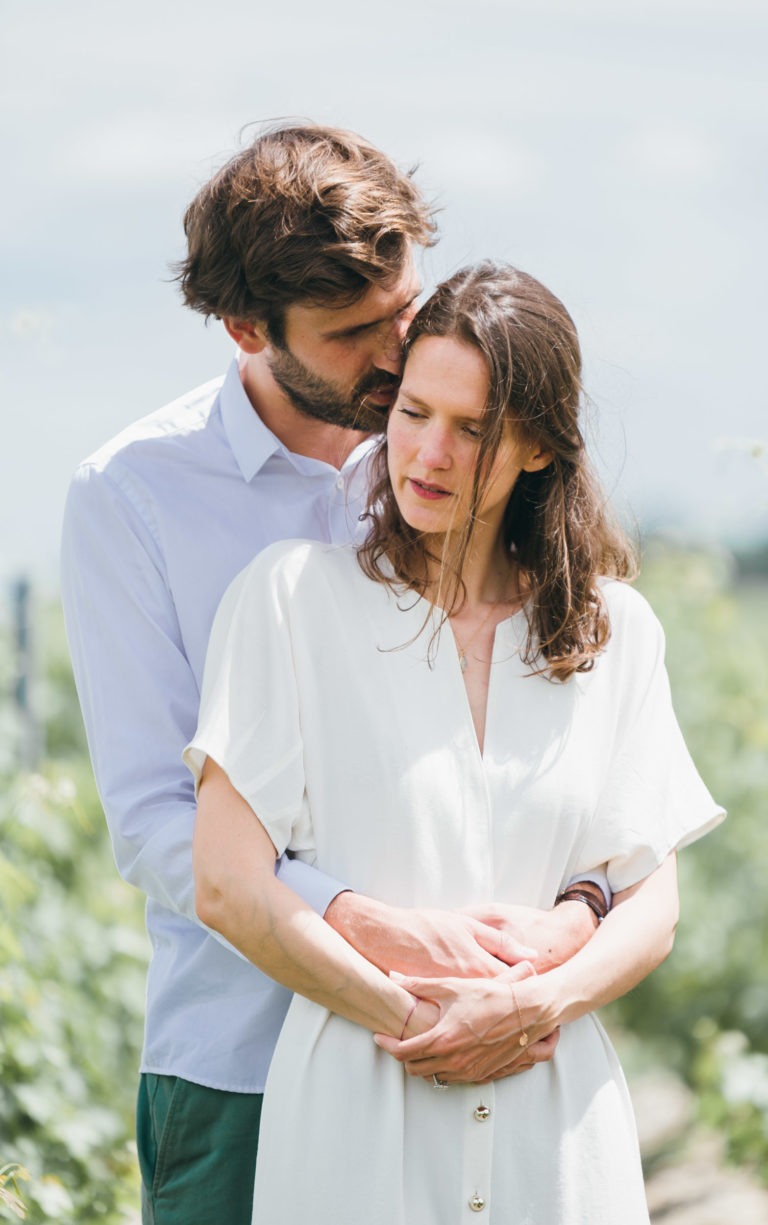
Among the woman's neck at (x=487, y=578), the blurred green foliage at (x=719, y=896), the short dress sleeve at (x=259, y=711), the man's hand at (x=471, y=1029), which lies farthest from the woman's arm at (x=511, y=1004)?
the blurred green foliage at (x=719, y=896)

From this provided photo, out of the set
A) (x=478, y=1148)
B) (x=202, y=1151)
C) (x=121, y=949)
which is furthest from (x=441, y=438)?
(x=121, y=949)

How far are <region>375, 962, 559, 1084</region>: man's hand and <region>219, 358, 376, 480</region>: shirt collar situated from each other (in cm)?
90

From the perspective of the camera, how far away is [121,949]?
4117 millimetres

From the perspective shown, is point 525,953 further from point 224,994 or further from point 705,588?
point 705,588

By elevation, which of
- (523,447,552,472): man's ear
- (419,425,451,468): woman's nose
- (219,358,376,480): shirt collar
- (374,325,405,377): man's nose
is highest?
(374,325,405,377): man's nose

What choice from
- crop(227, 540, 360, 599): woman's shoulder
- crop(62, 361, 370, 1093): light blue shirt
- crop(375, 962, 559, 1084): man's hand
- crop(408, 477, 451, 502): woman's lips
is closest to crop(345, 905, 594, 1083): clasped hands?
crop(375, 962, 559, 1084): man's hand

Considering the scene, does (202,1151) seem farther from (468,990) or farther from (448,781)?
(448,781)

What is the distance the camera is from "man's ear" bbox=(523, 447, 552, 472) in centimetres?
228

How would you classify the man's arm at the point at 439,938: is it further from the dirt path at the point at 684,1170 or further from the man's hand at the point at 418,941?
the dirt path at the point at 684,1170

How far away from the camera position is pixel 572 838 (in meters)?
2.14

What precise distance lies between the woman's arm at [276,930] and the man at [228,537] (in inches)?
1.8

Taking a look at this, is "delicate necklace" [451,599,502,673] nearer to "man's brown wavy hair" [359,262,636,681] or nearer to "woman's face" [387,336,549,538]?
"man's brown wavy hair" [359,262,636,681]

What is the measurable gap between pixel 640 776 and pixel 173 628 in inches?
30.3

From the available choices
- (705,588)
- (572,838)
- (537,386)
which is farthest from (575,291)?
(705,588)
